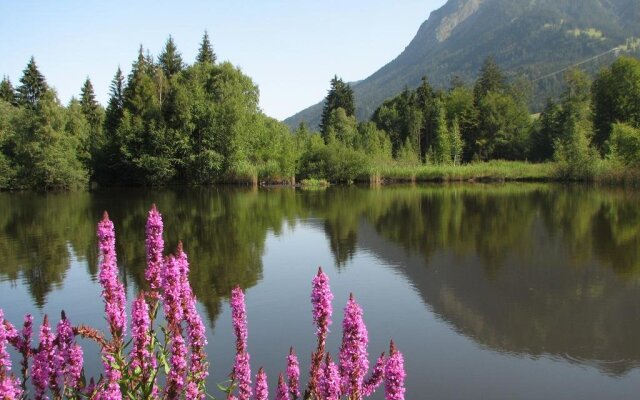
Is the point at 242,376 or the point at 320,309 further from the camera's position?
the point at 242,376

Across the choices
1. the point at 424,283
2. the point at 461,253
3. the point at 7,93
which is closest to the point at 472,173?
the point at 461,253

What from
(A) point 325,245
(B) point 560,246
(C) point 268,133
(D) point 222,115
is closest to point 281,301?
(A) point 325,245

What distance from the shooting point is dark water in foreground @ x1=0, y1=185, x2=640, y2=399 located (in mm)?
8414

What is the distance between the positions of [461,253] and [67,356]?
48.0ft

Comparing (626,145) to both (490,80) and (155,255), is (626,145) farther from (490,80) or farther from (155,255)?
(155,255)

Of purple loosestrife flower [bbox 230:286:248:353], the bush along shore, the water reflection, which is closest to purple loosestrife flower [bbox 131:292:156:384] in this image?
the bush along shore

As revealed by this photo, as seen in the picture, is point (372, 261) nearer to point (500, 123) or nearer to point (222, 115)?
point (222, 115)

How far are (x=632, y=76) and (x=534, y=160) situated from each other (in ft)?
49.0

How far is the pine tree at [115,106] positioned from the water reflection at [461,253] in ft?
93.7

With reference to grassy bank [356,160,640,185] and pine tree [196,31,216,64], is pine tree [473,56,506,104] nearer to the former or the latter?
grassy bank [356,160,640,185]

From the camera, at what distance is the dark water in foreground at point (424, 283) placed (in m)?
8.41

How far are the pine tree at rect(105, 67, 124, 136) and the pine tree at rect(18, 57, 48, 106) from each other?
9.10 m

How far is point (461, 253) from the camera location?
17.0 metres

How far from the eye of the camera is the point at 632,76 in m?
65.9
